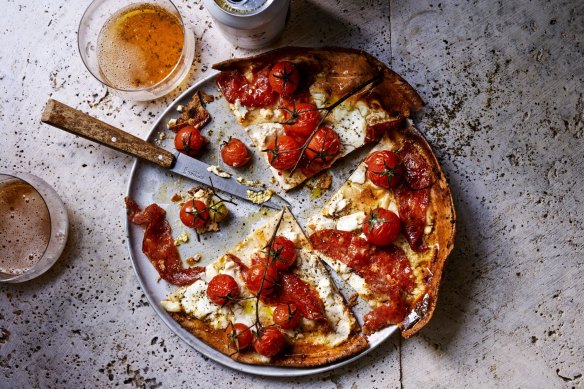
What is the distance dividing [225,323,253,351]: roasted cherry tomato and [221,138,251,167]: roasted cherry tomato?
0.74 m

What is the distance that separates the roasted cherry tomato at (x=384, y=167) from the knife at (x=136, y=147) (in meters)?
0.44

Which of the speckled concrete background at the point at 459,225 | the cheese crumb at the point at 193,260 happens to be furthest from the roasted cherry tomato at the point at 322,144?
the cheese crumb at the point at 193,260

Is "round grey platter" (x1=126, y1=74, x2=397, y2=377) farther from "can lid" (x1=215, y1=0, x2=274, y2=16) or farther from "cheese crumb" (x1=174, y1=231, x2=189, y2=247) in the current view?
"can lid" (x1=215, y1=0, x2=274, y2=16)

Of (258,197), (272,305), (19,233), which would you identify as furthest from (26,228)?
(272,305)

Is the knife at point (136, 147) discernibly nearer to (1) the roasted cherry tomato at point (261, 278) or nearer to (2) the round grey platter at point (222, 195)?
(2) the round grey platter at point (222, 195)

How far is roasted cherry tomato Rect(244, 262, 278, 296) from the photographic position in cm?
257

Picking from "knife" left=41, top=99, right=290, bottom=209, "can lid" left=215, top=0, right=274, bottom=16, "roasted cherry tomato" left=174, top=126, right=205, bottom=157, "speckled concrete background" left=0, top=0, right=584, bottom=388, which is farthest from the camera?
"speckled concrete background" left=0, top=0, right=584, bottom=388

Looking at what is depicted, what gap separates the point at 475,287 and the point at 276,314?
957mm

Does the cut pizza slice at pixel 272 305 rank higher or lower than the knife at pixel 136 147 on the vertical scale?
lower

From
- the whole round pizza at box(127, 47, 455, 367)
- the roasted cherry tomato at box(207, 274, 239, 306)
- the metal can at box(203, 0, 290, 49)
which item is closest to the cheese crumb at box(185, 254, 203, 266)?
the whole round pizza at box(127, 47, 455, 367)

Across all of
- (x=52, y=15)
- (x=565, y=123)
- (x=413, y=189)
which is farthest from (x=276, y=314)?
(x=52, y=15)

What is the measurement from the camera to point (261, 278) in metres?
2.58

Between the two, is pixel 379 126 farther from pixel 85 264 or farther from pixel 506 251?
pixel 85 264

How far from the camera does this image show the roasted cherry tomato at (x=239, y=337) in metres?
2.56
